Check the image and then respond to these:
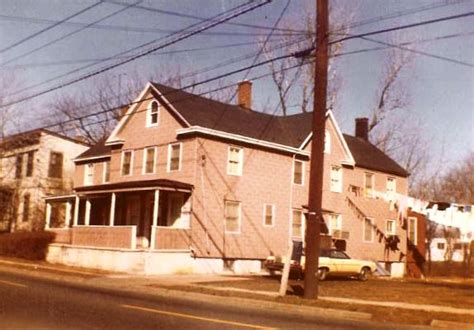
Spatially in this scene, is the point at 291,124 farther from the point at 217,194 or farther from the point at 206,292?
the point at 206,292

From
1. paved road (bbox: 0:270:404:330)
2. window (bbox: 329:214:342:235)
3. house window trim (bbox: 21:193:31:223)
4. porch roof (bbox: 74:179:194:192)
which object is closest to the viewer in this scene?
paved road (bbox: 0:270:404:330)

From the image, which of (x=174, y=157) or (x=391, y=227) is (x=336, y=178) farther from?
(x=174, y=157)

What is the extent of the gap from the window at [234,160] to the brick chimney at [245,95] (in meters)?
7.08

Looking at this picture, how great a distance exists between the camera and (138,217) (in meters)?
32.4

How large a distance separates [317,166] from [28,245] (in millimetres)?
22406

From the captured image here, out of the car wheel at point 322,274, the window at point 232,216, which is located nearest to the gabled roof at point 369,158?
the window at point 232,216

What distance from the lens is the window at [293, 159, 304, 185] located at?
33.9 metres

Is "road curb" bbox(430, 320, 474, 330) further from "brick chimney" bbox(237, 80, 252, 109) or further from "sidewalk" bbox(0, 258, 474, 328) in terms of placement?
"brick chimney" bbox(237, 80, 252, 109)

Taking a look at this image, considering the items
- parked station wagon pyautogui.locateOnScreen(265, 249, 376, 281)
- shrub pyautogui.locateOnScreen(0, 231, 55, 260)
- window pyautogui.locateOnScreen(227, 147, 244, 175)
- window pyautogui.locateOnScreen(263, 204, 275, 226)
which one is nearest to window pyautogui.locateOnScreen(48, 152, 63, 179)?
shrub pyautogui.locateOnScreen(0, 231, 55, 260)

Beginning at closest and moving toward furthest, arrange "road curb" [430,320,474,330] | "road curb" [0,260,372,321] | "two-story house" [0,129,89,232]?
1. "road curb" [430,320,474,330]
2. "road curb" [0,260,372,321]
3. "two-story house" [0,129,89,232]

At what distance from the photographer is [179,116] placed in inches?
1181

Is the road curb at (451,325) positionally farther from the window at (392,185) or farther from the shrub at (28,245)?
the window at (392,185)

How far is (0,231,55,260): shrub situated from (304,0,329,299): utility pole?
20621 millimetres

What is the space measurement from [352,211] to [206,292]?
20648mm
